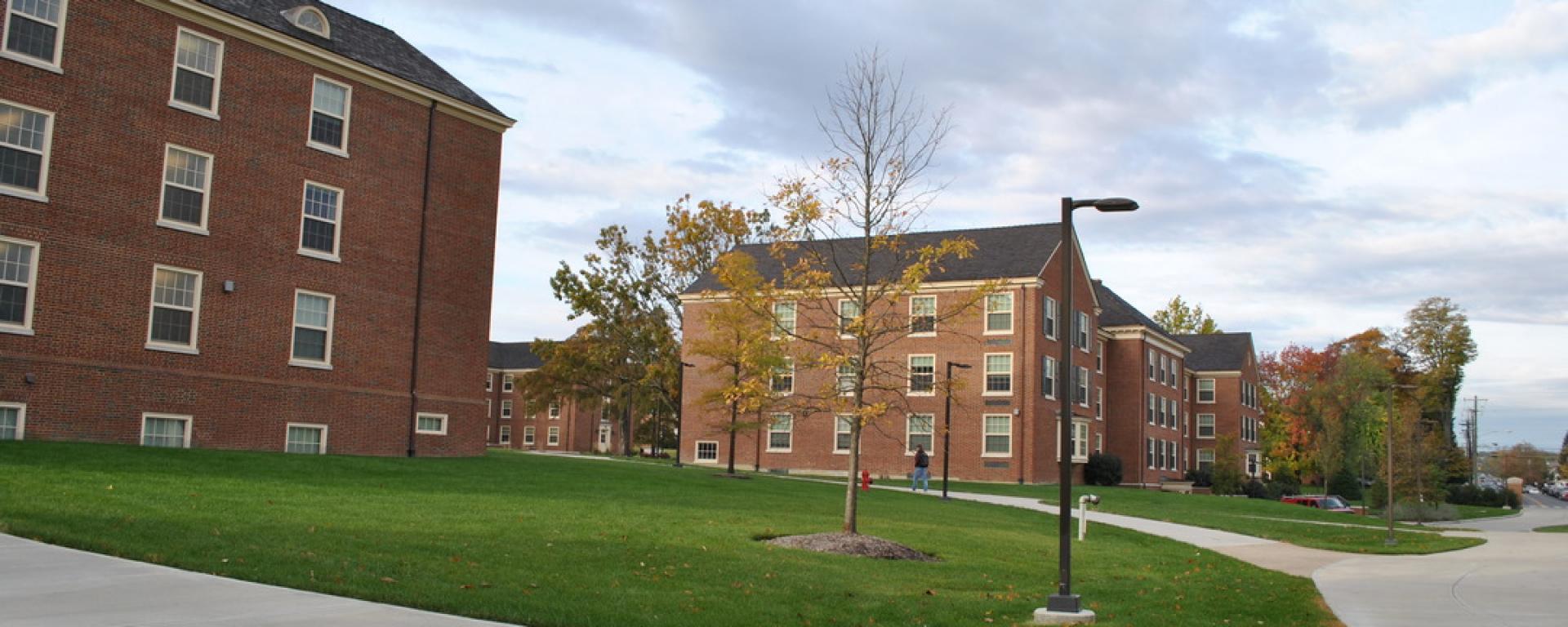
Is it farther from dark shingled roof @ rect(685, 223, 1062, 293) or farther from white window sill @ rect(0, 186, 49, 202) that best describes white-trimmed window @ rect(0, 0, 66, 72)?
dark shingled roof @ rect(685, 223, 1062, 293)

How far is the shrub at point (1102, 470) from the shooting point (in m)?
57.0

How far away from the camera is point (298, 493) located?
17844mm

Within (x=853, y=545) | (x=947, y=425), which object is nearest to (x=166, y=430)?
(x=853, y=545)

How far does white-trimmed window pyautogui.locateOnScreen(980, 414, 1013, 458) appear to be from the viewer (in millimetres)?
50875

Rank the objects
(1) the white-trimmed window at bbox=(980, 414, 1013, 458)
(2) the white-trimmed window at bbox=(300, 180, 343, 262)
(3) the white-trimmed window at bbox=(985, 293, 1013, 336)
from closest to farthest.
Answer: (2) the white-trimmed window at bbox=(300, 180, 343, 262), (1) the white-trimmed window at bbox=(980, 414, 1013, 458), (3) the white-trimmed window at bbox=(985, 293, 1013, 336)

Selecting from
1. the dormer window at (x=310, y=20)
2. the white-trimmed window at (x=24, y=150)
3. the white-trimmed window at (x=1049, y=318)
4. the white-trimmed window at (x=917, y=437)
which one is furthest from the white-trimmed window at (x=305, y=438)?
the white-trimmed window at (x=1049, y=318)

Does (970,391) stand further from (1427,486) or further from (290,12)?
(290,12)

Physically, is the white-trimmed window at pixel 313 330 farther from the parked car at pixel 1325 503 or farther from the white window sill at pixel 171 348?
the parked car at pixel 1325 503

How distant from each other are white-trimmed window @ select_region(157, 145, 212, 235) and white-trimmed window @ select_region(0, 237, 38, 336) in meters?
2.71

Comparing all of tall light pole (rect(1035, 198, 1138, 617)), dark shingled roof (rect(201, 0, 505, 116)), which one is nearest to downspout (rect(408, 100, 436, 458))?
dark shingled roof (rect(201, 0, 505, 116))

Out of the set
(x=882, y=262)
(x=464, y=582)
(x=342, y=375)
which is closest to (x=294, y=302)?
(x=342, y=375)

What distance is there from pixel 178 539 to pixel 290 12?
65.8ft

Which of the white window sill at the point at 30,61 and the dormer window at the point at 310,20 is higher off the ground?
the dormer window at the point at 310,20

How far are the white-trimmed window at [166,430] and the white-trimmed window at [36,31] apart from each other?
7484 millimetres
